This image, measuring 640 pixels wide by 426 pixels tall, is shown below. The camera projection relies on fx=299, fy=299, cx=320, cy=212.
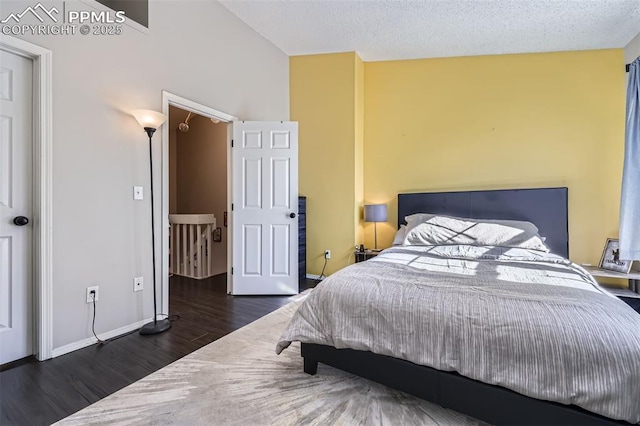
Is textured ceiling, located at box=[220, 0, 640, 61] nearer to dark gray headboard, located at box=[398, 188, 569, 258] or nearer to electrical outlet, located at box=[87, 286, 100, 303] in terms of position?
dark gray headboard, located at box=[398, 188, 569, 258]

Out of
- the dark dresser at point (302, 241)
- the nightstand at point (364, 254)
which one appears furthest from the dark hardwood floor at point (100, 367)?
the nightstand at point (364, 254)

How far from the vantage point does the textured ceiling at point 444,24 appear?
290cm

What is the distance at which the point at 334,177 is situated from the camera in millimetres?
4004

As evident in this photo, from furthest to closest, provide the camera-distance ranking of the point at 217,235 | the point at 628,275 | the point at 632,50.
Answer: the point at 217,235
the point at 632,50
the point at 628,275

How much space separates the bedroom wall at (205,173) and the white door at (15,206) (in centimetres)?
263

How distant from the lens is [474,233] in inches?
114

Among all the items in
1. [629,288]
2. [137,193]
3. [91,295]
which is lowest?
[629,288]

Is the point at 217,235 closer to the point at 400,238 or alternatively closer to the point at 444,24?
the point at 400,238

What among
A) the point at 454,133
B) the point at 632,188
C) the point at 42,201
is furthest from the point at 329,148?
the point at 632,188

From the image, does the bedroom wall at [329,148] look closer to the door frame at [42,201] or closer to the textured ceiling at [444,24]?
the textured ceiling at [444,24]

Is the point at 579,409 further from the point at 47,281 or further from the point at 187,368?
the point at 47,281

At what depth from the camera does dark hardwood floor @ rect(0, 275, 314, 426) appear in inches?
60.2

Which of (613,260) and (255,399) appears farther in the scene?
(613,260)

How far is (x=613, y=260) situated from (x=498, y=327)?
2883 millimetres
